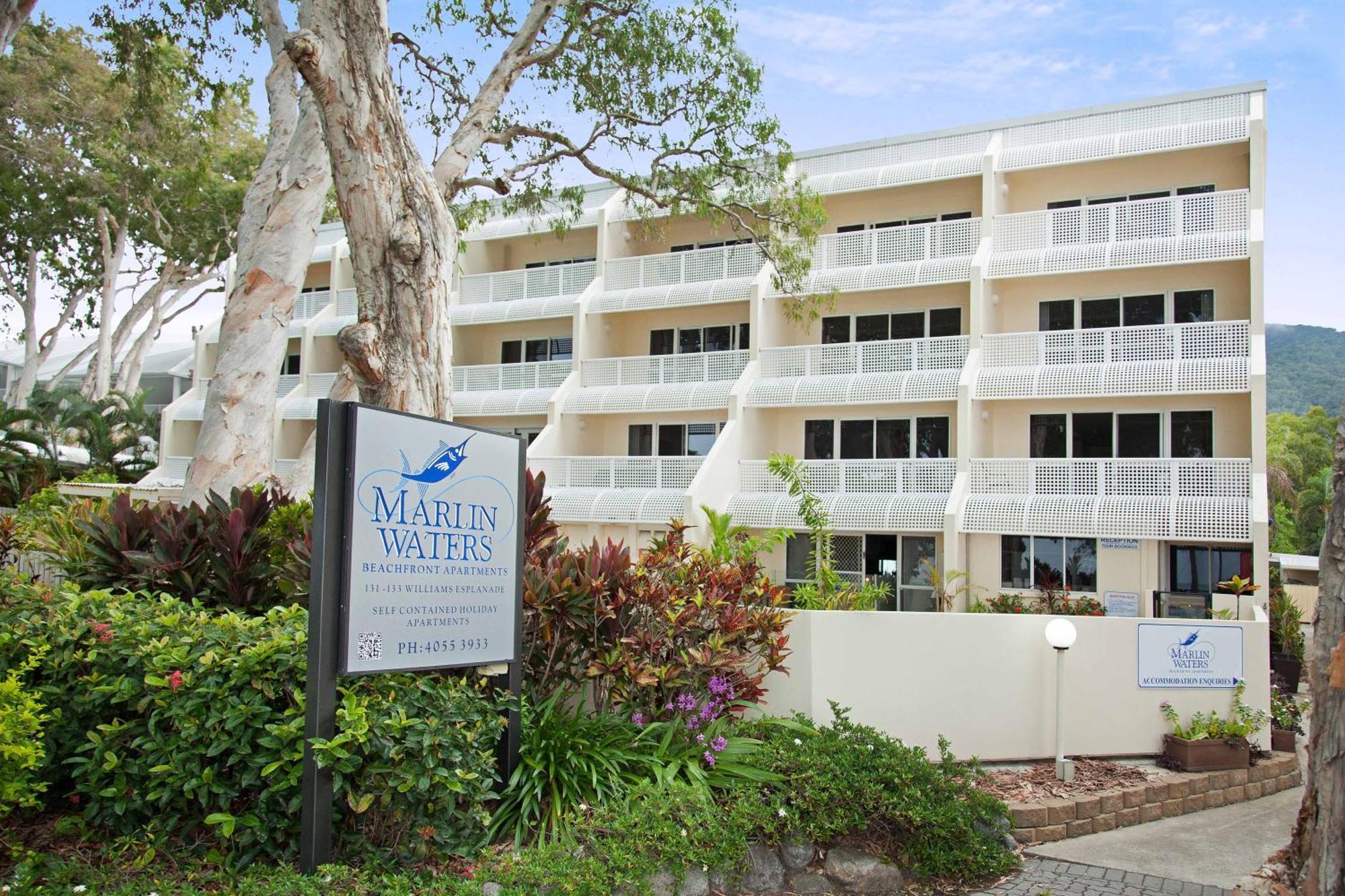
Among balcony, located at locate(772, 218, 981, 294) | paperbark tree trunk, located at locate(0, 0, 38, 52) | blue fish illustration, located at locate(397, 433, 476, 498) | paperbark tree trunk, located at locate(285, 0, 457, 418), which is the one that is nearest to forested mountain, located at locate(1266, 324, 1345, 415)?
balcony, located at locate(772, 218, 981, 294)

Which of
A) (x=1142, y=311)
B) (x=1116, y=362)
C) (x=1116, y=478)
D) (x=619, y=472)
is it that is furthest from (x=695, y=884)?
(x=1142, y=311)

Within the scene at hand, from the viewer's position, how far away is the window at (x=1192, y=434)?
21.5 metres

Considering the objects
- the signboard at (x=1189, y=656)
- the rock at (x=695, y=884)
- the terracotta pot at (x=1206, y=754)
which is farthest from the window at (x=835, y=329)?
the rock at (x=695, y=884)

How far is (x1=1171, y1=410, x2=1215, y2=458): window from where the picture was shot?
2150cm

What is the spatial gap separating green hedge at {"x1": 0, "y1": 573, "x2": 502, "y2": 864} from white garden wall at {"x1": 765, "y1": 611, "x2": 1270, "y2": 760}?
3620 mm

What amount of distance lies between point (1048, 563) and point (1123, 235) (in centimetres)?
712

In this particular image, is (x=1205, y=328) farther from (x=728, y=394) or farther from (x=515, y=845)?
(x=515, y=845)

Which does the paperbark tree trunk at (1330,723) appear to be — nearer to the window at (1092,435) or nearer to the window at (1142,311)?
the window at (1092,435)

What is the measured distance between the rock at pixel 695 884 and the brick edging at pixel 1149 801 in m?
3.05

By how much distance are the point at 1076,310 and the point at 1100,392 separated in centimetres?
285

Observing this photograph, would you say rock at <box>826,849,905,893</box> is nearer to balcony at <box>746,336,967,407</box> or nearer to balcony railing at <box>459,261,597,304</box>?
balcony at <box>746,336,967,407</box>

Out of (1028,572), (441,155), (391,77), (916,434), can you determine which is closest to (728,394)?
(916,434)

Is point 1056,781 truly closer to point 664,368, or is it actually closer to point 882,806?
point 882,806

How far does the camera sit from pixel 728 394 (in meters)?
25.0
